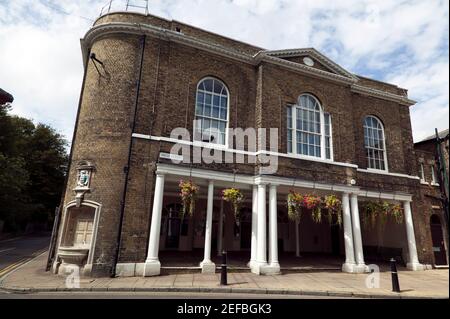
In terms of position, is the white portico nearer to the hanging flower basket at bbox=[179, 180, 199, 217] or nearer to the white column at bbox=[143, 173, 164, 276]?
the white column at bbox=[143, 173, 164, 276]

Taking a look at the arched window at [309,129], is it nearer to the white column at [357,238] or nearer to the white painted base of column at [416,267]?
the white column at [357,238]

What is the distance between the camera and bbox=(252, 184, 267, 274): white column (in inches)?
418

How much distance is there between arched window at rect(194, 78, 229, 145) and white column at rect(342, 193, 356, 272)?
19.8 ft

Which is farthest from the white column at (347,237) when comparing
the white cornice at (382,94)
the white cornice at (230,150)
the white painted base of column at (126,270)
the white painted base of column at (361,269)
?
the white painted base of column at (126,270)

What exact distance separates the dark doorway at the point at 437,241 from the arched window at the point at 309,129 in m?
7.53

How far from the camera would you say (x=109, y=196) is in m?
9.95

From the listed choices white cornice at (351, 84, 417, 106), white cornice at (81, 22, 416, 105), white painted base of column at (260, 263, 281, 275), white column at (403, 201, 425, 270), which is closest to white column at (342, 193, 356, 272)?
white painted base of column at (260, 263, 281, 275)

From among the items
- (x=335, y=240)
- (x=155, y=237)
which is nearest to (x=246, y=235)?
(x=335, y=240)

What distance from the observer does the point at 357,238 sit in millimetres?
12289

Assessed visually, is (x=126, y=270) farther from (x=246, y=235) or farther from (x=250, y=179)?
(x=246, y=235)

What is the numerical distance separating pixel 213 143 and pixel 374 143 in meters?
9.06

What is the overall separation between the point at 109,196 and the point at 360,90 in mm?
13478

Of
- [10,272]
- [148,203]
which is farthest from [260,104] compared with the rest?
[10,272]

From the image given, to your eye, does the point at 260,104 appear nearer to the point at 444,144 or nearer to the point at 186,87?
the point at 186,87
